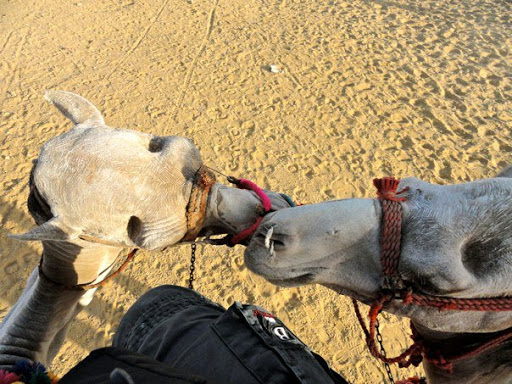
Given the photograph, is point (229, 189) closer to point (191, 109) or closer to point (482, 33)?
point (191, 109)

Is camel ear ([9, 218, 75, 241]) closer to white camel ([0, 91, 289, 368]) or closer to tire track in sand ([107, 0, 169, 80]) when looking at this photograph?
white camel ([0, 91, 289, 368])

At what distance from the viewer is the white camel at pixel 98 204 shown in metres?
1.19

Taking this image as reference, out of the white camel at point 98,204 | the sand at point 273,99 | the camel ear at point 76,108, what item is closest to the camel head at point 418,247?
the white camel at point 98,204

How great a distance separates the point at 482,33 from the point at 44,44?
8442mm

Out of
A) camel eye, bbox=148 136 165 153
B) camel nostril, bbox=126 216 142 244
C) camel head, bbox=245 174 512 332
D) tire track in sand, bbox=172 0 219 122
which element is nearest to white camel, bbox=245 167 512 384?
camel head, bbox=245 174 512 332

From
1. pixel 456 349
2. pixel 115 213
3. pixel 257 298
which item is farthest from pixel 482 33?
pixel 115 213

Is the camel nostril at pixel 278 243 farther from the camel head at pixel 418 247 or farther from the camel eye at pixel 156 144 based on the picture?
the camel eye at pixel 156 144

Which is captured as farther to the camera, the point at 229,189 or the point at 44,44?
the point at 44,44

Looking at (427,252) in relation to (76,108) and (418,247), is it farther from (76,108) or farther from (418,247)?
(76,108)

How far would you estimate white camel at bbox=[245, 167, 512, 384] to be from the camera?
100cm

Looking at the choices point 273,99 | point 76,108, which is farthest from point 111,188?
point 273,99

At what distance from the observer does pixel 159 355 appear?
4.52ft

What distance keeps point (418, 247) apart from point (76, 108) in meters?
1.30

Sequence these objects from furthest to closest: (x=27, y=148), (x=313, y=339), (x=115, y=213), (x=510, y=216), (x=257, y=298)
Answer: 1. (x=27, y=148)
2. (x=257, y=298)
3. (x=313, y=339)
4. (x=115, y=213)
5. (x=510, y=216)
